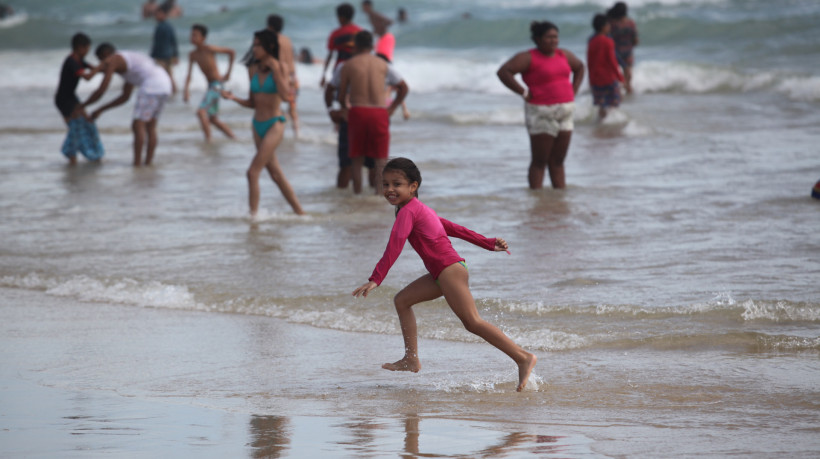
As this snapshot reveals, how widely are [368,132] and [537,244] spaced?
2734 mm

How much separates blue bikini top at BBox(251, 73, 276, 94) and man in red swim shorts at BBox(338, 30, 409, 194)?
1208mm

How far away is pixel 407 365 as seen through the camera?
17.1ft

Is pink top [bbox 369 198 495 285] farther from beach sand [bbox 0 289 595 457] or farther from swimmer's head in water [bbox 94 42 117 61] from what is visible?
swimmer's head in water [bbox 94 42 117 61]

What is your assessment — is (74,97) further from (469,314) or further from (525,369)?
(525,369)

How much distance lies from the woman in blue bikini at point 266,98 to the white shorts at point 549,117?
262 cm

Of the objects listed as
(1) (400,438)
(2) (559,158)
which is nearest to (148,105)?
(2) (559,158)

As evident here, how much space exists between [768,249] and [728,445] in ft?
14.3

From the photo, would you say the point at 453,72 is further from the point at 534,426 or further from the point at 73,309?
the point at 534,426

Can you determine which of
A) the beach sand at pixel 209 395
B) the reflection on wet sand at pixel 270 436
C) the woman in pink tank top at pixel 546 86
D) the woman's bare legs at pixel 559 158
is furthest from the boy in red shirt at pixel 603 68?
the reflection on wet sand at pixel 270 436

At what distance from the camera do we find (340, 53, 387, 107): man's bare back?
414 inches

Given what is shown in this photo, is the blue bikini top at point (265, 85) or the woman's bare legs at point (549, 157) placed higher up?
the blue bikini top at point (265, 85)

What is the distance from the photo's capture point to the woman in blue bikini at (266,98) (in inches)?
366

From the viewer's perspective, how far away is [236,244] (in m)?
8.95

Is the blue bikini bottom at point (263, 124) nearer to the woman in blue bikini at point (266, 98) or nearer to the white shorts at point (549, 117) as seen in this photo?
the woman in blue bikini at point (266, 98)
